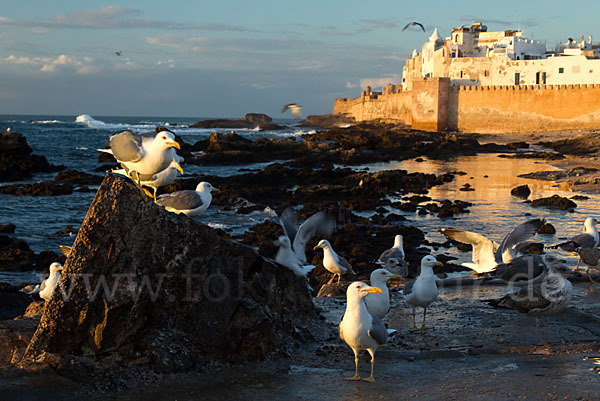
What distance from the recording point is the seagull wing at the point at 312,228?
7.38 metres

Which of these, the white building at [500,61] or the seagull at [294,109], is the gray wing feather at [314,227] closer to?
the seagull at [294,109]

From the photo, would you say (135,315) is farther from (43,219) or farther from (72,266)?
(43,219)

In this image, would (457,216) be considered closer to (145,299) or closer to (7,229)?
(7,229)

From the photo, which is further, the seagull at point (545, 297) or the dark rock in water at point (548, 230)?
the dark rock in water at point (548, 230)

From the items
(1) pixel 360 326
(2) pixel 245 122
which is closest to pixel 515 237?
(1) pixel 360 326

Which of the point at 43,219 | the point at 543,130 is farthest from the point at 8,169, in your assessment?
the point at 543,130

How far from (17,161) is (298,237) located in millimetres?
25936

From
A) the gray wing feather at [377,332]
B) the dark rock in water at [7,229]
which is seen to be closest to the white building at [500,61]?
the dark rock in water at [7,229]

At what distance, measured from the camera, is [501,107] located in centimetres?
5609

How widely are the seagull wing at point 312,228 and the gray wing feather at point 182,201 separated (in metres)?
1.16

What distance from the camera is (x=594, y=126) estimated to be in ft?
169

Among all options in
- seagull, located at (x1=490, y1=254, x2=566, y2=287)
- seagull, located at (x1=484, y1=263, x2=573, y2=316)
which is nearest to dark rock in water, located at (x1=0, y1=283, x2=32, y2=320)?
seagull, located at (x1=490, y1=254, x2=566, y2=287)

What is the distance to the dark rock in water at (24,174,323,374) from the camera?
17.4ft

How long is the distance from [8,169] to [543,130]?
41.6 metres
